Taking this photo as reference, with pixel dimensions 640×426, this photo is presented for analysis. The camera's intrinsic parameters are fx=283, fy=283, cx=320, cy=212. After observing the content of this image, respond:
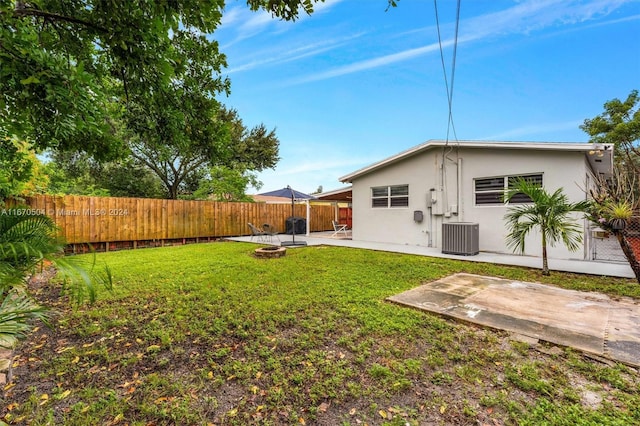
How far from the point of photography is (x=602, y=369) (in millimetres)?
2422

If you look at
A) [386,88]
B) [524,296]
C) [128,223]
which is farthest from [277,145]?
[524,296]

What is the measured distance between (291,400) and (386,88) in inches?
488

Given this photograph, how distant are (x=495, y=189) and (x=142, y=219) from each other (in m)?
12.1

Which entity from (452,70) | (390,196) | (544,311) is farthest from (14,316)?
(390,196)

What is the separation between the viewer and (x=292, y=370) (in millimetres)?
2469

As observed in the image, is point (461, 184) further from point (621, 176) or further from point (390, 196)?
point (621, 176)

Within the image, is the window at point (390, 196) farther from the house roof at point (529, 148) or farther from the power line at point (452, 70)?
the power line at point (452, 70)

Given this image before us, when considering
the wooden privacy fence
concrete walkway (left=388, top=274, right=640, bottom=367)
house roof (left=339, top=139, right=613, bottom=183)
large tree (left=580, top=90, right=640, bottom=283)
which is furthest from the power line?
the wooden privacy fence

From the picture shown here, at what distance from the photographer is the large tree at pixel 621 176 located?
505 centimetres

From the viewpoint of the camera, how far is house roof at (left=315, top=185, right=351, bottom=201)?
43.3 ft

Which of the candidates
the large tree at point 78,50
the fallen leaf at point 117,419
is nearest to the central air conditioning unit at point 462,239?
the large tree at point 78,50

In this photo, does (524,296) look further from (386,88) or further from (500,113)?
(500,113)

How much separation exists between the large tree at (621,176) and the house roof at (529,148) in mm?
396

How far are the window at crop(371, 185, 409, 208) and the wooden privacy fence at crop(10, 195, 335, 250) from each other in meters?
5.95
